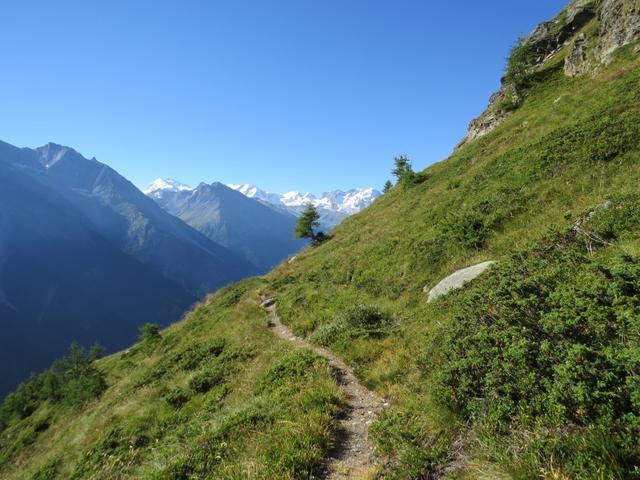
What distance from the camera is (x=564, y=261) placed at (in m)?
8.33

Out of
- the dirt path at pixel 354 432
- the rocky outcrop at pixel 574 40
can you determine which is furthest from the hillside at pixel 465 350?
the rocky outcrop at pixel 574 40

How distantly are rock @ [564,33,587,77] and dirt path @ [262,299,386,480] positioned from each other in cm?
3858

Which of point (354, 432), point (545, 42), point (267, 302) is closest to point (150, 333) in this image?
point (267, 302)

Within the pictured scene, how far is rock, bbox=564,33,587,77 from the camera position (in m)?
32.2

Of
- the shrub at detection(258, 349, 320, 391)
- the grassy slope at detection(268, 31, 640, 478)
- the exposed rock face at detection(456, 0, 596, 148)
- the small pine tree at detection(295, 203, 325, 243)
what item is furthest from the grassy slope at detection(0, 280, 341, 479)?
the exposed rock face at detection(456, 0, 596, 148)

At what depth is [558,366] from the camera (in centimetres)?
456

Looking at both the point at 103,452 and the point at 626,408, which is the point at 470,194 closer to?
the point at 626,408

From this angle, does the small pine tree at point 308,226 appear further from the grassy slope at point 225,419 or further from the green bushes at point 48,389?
the green bushes at point 48,389

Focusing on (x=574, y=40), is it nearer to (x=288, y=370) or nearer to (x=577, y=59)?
(x=577, y=59)

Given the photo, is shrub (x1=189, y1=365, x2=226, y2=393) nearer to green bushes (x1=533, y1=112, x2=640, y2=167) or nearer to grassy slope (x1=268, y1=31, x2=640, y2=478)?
grassy slope (x1=268, y1=31, x2=640, y2=478)

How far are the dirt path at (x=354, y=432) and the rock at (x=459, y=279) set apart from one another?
4443 millimetres

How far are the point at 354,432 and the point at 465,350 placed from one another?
2.99 metres

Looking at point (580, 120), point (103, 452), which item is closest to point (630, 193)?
point (580, 120)

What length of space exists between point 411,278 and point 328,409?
9778 millimetres
